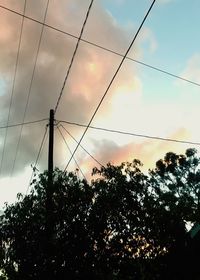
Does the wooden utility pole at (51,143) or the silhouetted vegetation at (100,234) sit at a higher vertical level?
the wooden utility pole at (51,143)

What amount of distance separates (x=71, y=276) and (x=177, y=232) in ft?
14.4

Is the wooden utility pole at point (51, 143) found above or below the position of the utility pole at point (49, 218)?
above

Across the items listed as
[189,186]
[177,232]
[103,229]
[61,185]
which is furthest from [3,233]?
[189,186]

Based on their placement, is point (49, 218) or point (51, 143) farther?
point (51, 143)

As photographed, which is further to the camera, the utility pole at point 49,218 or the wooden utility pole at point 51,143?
the wooden utility pole at point 51,143

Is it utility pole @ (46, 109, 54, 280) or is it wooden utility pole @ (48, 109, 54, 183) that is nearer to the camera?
utility pole @ (46, 109, 54, 280)

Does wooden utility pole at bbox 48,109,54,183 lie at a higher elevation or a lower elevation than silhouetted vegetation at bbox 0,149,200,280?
higher

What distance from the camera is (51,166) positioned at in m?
16.4

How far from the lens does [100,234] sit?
1515cm

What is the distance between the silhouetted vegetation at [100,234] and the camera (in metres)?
14.7

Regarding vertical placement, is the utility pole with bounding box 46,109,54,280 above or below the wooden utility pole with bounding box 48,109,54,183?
below

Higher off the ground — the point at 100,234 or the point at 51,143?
the point at 51,143

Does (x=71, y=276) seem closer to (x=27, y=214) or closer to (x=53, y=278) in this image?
(x=53, y=278)

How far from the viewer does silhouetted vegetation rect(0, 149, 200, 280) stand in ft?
48.2
